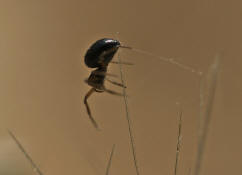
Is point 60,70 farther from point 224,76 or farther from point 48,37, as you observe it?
point 224,76

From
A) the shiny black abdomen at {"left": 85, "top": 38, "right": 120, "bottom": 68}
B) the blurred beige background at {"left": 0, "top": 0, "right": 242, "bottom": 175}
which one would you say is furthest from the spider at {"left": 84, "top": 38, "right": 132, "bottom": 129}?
the blurred beige background at {"left": 0, "top": 0, "right": 242, "bottom": 175}

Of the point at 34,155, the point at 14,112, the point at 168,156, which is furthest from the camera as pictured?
the point at 14,112

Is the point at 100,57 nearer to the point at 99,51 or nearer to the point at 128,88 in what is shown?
the point at 99,51

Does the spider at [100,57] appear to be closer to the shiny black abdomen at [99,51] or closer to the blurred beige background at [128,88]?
the shiny black abdomen at [99,51]

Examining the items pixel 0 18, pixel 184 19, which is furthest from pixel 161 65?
pixel 0 18

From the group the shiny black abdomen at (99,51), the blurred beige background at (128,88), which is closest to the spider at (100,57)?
the shiny black abdomen at (99,51)

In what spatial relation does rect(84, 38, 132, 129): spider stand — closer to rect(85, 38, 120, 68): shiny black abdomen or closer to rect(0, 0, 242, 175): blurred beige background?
rect(85, 38, 120, 68): shiny black abdomen

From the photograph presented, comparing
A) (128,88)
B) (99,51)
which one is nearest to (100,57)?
(99,51)
